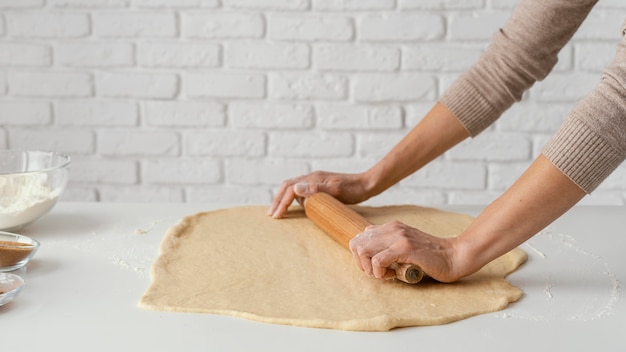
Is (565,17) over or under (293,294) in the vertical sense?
over

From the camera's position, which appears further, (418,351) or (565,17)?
(565,17)

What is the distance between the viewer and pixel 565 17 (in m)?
1.42

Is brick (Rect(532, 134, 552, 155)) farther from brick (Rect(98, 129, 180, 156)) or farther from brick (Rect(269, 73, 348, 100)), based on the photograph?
brick (Rect(98, 129, 180, 156))

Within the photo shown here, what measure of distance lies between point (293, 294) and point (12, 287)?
372mm

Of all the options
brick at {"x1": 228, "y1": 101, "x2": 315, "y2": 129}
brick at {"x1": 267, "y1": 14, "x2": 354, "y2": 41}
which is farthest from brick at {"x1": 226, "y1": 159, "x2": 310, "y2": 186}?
brick at {"x1": 267, "y1": 14, "x2": 354, "y2": 41}

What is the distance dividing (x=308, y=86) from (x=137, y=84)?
51 centimetres

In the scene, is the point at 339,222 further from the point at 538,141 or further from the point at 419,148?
the point at 538,141

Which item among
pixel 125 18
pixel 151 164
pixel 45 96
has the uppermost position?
pixel 125 18

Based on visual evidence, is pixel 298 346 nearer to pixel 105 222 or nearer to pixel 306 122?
pixel 105 222

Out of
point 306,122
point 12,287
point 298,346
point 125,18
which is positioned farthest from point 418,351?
point 125,18

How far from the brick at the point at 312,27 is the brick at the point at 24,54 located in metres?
0.67

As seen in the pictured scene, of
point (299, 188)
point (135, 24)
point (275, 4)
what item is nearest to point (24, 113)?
point (135, 24)

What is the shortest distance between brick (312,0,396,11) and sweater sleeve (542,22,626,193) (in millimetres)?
1256

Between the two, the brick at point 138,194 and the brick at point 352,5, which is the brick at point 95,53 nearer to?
the brick at point 138,194
